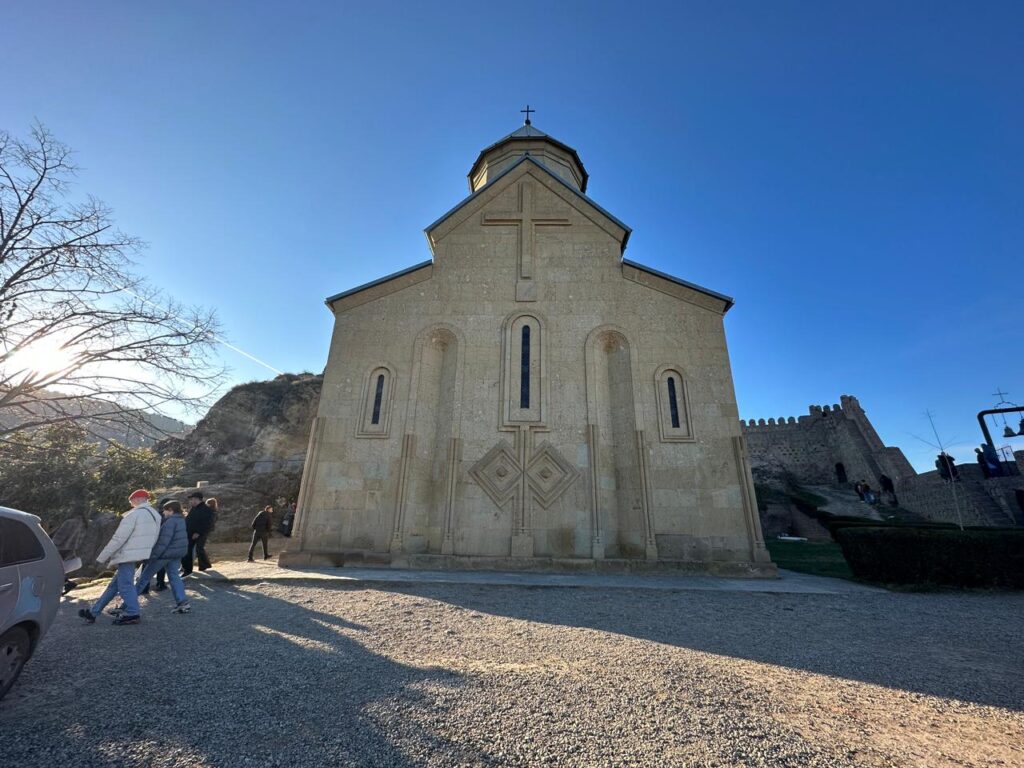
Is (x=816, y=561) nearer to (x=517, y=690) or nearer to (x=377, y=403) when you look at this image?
(x=517, y=690)

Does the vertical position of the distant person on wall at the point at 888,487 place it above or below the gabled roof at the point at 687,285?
below

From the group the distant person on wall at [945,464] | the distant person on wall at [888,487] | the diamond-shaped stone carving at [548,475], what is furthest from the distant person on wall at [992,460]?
the diamond-shaped stone carving at [548,475]

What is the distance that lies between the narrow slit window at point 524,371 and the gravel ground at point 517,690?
5.75m

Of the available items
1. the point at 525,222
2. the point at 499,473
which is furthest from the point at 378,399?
the point at 525,222

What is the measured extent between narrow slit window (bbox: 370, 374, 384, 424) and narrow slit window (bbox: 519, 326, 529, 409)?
3728mm

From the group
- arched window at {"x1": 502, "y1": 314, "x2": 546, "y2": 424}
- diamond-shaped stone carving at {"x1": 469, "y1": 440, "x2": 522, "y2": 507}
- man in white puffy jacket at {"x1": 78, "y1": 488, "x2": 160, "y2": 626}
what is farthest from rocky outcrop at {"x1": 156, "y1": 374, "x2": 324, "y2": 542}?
man in white puffy jacket at {"x1": 78, "y1": 488, "x2": 160, "y2": 626}

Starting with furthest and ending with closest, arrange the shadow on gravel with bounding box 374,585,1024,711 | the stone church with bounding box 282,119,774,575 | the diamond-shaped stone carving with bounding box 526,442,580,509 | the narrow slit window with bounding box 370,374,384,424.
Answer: the narrow slit window with bounding box 370,374,384,424
the diamond-shaped stone carving with bounding box 526,442,580,509
the stone church with bounding box 282,119,774,575
the shadow on gravel with bounding box 374,585,1024,711

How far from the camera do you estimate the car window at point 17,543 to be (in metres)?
3.43

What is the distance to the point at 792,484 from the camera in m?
31.7

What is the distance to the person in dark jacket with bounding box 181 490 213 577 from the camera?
845 centimetres

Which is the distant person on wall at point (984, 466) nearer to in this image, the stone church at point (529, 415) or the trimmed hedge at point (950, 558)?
the trimmed hedge at point (950, 558)

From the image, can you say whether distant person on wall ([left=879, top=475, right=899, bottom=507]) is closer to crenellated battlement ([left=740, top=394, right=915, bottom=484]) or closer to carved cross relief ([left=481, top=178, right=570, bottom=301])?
crenellated battlement ([left=740, top=394, right=915, bottom=484])

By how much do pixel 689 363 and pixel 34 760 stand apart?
11.8 m

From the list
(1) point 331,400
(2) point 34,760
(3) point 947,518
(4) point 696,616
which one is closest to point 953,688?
(4) point 696,616
